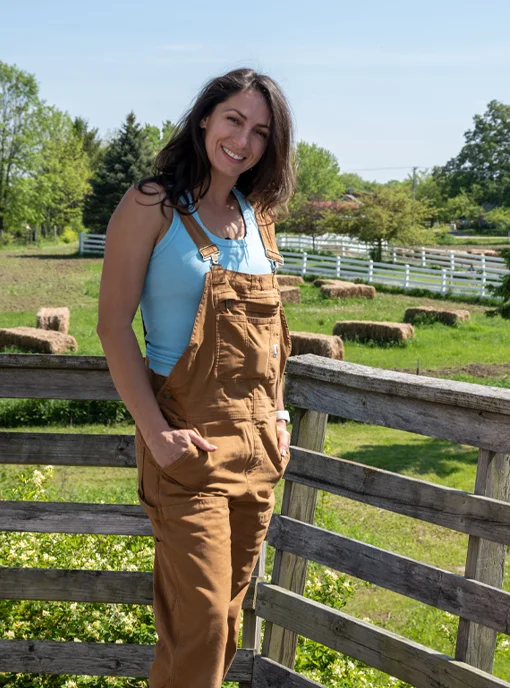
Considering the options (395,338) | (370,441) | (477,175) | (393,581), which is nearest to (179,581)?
(393,581)

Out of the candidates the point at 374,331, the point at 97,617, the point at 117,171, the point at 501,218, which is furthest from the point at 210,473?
the point at 501,218

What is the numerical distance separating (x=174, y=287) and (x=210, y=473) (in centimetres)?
46

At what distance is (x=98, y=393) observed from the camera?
9.32 ft

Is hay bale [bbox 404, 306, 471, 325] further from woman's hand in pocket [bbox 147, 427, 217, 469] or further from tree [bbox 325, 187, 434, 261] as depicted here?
woman's hand in pocket [bbox 147, 427, 217, 469]

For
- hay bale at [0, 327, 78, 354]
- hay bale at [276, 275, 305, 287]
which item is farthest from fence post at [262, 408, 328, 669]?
hay bale at [276, 275, 305, 287]

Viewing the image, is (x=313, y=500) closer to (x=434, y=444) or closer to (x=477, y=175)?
(x=434, y=444)

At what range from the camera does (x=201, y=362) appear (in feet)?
7.33

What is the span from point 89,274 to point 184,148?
91.7ft

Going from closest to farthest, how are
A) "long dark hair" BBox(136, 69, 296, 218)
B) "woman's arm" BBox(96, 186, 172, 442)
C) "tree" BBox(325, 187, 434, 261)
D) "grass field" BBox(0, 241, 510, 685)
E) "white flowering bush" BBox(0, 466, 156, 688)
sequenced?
1. "woman's arm" BBox(96, 186, 172, 442)
2. "long dark hair" BBox(136, 69, 296, 218)
3. "white flowering bush" BBox(0, 466, 156, 688)
4. "grass field" BBox(0, 241, 510, 685)
5. "tree" BBox(325, 187, 434, 261)

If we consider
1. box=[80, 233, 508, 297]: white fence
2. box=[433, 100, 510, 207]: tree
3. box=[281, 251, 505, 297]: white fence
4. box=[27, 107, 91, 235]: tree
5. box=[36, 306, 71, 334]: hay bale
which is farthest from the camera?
box=[433, 100, 510, 207]: tree

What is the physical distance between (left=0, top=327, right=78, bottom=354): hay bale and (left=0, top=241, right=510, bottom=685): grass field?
1.19 ft

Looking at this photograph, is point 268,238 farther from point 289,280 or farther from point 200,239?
point 289,280

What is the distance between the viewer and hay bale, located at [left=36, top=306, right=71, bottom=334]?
1689cm

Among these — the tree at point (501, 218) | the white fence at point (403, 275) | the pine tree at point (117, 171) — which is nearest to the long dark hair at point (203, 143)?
the white fence at point (403, 275)
